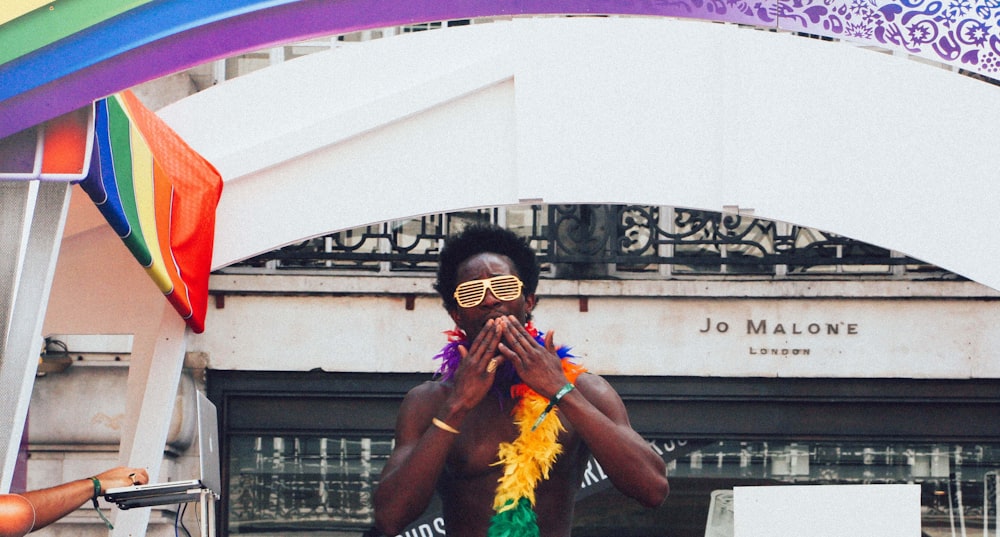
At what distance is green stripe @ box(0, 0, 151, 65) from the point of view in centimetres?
335

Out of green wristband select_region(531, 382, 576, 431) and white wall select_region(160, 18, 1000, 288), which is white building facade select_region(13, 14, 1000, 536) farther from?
green wristband select_region(531, 382, 576, 431)

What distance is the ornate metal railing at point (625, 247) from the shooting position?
8.65 m

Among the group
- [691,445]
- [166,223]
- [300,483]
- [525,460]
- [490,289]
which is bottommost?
[300,483]

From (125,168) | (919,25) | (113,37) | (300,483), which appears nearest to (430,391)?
(125,168)

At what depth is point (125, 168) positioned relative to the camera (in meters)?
3.96

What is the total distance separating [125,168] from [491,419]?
1.29 m

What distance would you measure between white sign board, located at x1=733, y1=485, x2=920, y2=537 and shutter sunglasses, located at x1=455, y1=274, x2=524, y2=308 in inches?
32.6

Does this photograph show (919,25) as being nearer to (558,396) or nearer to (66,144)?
(558,396)

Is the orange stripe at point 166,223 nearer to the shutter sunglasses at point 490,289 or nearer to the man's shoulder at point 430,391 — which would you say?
the man's shoulder at point 430,391

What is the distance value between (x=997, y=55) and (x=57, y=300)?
3485 mm

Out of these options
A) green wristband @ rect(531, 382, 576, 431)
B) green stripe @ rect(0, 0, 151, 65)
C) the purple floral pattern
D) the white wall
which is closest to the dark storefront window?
the white wall

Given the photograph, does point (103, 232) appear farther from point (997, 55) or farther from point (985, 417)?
point (985, 417)

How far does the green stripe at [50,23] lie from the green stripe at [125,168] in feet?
1.46

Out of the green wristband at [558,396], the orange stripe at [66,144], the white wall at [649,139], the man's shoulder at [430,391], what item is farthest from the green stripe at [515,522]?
the orange stripe at [66,144]
